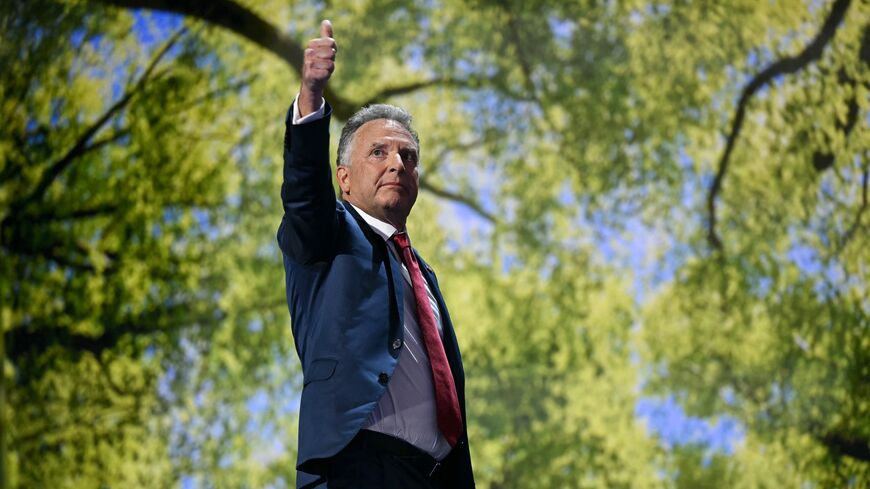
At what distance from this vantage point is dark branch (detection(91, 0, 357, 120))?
182 inches

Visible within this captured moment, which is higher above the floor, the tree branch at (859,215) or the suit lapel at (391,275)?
the tree branch at (859,215)

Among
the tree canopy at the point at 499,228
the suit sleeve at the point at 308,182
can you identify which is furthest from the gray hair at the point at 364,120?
the tree canopy at the point at 499,228

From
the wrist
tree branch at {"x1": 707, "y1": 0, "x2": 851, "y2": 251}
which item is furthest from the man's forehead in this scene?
tree branch at {"x1": 707, "y1": 0, "x2": 851, "y2": 251}

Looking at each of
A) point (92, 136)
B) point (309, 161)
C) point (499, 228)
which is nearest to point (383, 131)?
point (309, 161)

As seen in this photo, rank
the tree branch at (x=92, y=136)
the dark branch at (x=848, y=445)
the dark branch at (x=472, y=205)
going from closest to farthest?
the dark branch at (x=848, y=445) → the tree branch at (x=92, y=136) → the dark branch at (x=472, y=205)

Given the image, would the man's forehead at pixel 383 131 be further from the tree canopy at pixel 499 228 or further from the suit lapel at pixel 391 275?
the tree canopy at pixel 499 228

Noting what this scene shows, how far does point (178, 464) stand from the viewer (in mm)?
4430

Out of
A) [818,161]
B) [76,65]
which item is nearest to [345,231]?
[76,65]

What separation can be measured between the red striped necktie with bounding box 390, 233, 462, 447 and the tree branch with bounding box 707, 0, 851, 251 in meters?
3.61

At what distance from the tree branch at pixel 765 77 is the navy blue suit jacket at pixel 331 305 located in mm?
3661

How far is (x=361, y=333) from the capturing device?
51.8 inches

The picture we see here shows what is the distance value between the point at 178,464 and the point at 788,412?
282 cm

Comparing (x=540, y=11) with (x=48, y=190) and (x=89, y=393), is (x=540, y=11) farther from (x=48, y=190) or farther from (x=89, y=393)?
(x=89, y=393)

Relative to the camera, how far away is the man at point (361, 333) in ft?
4.19
